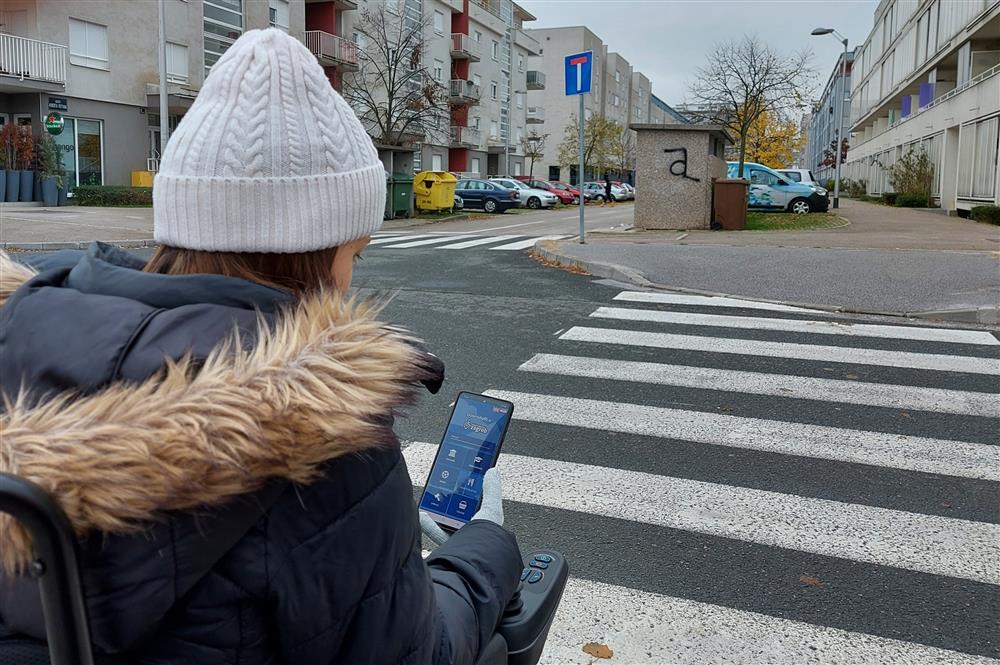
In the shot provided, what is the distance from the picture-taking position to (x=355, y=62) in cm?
4331

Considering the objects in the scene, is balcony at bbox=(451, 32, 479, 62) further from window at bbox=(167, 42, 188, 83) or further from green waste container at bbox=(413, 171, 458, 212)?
green waste container at bbox=(413, 171, 458, 212)

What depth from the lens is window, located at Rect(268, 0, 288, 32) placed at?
3778 cm

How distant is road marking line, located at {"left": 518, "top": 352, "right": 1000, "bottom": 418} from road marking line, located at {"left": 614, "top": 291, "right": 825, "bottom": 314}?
3.15 m

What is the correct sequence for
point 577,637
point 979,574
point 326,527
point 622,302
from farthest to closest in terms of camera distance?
point 622,302
point 979,574
point 577,637
point 326,527

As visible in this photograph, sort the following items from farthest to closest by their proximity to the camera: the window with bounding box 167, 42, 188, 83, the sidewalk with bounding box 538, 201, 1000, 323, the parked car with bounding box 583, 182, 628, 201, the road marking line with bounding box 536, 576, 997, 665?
1. the parked car with bounding box 583, 182, 628, 201
2. the window with bounding box 167, 42, 188, 83
3. the sidewalk with bounding box 538, 201, 1000, 323
4. the road marking line with bounding box 536, 576, 997, 665

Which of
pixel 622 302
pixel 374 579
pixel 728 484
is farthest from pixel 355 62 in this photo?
pixel 374 579

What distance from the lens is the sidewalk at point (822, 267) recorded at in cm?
1016

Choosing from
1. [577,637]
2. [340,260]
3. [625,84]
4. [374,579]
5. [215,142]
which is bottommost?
[577,637]

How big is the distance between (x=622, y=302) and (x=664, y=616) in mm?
7003

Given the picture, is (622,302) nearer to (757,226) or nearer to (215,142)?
(215,142)

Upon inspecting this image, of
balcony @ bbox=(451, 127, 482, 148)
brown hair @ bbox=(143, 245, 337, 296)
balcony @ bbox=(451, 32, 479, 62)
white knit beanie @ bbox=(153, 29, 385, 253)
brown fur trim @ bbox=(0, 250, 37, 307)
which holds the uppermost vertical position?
balcony @ bbox=(451, 32, 479, 62)

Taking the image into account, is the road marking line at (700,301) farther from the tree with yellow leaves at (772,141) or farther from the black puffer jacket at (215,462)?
the tree with yellow leaves at (772,141)

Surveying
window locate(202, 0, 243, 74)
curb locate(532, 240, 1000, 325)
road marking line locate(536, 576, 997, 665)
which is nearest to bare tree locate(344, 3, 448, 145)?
window locate(202, 0, 243, 74)

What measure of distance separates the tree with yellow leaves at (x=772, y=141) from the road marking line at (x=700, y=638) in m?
53.0
